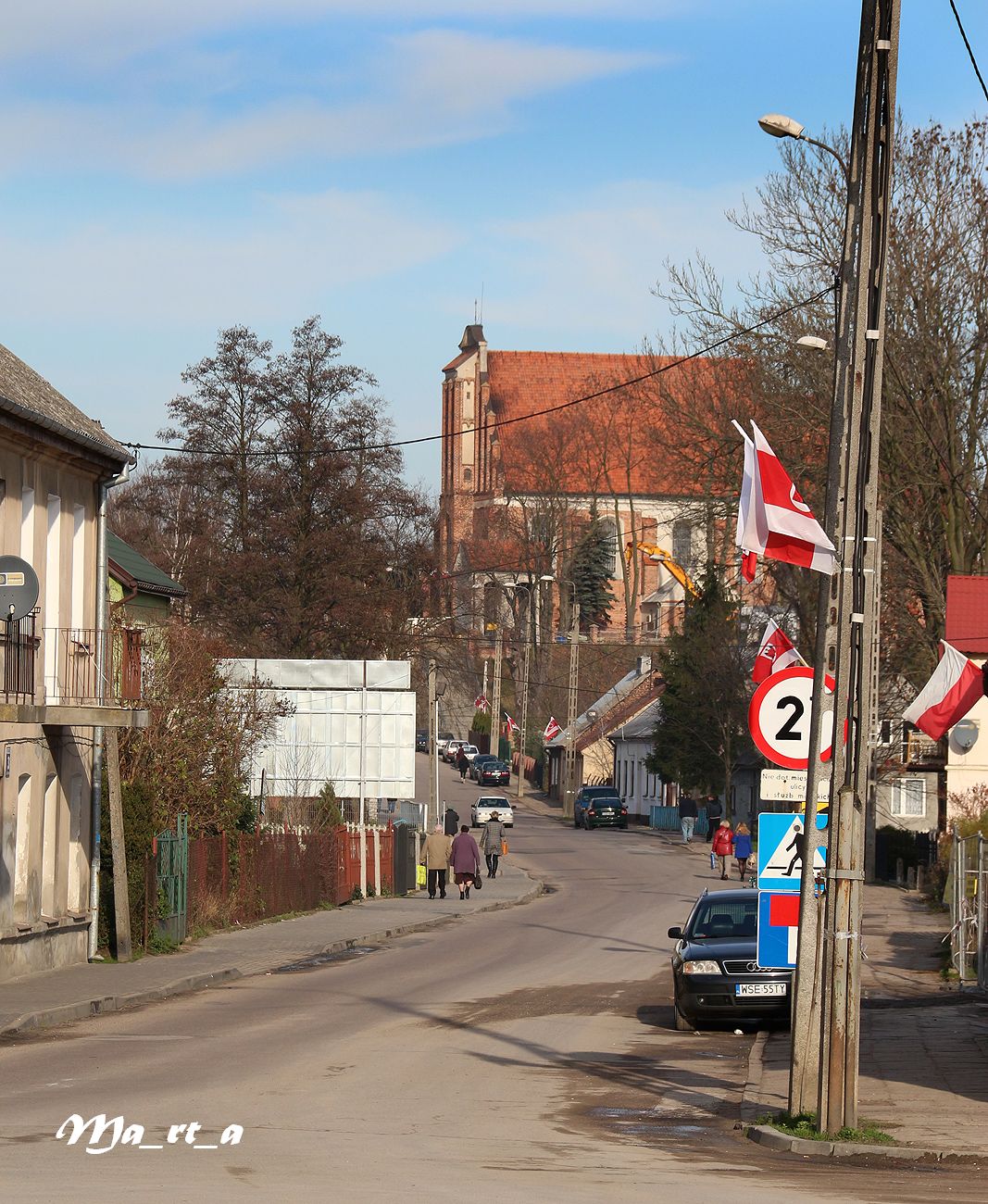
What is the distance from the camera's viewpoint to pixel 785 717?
503 inches

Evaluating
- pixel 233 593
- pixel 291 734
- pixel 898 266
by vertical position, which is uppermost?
pixel 898 266

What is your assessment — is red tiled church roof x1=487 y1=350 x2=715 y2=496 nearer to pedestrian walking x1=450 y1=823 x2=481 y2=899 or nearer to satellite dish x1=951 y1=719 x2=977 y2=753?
satellite dish x1=951 y1=719 x2=977 y2=753

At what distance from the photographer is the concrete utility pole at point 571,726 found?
7338cm

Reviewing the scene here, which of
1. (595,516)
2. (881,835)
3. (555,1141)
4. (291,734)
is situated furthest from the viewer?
(595,516)

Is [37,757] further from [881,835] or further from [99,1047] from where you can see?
[881,835]

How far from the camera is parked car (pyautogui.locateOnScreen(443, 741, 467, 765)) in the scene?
361ft

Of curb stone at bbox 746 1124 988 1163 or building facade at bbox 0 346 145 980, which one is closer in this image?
curb stone at bbox 746 1124 988 1163

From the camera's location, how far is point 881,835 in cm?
4991

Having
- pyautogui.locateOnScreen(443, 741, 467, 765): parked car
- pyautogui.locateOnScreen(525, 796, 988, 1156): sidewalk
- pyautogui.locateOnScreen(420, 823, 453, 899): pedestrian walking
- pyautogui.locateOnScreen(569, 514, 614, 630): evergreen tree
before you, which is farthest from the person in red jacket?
pyautogui.locateOnScreen(443, 741, 467, 765): parked car

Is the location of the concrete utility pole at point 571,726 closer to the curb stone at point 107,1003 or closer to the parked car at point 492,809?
the parked car at point 492,809

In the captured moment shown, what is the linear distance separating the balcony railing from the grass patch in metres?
11.7

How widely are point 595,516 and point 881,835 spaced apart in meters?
51.1

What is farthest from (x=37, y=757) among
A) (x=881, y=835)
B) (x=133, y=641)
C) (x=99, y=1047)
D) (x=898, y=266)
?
(x=881, y=835)

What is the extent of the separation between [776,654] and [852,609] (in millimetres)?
5704
